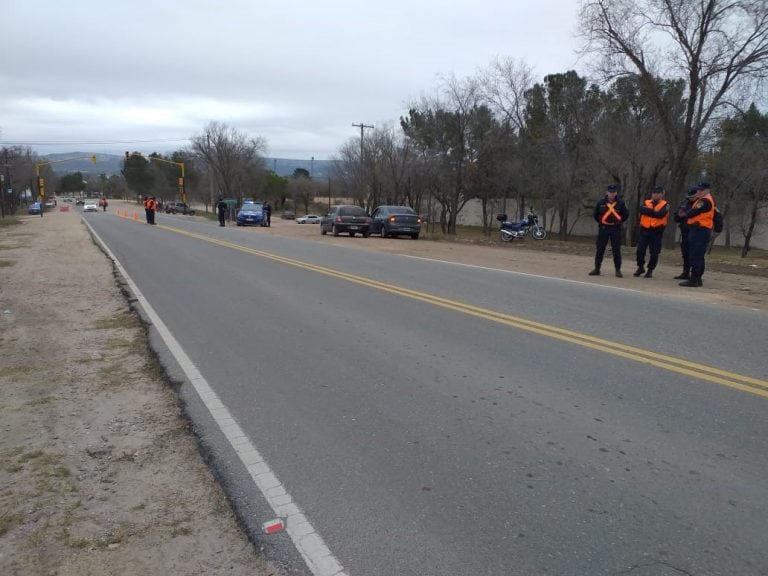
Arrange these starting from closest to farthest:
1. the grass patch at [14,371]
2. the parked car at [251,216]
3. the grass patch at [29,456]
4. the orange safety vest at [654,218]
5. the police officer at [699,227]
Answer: the grass patch at [29,456] < the grass patch at [14,371] < the police officer at [699,227] < the orange safety vest at [654,218] < the parked car at [251,216]

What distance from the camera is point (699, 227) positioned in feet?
36.0

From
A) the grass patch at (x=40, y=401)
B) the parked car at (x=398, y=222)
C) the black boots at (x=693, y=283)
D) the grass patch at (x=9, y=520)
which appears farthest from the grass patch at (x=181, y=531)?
the parked car at (x=398, y=222)

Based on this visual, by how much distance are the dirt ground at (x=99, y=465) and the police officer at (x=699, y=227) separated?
2.09m

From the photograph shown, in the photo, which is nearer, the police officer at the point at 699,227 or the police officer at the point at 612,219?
the police officer at the point at 699,227

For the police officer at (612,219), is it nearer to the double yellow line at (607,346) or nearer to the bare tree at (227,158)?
the double yellow line at (607,346)

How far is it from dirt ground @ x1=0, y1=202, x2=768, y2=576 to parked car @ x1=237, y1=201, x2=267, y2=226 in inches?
1343

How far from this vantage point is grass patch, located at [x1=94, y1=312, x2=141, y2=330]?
8.25m

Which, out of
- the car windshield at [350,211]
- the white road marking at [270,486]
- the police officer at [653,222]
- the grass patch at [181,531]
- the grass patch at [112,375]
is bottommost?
the grass patch at [112,375]

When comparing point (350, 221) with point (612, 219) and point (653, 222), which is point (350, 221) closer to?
point (612, 219)

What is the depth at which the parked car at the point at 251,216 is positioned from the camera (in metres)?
42.7

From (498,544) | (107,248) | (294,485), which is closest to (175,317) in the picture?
(294,485)

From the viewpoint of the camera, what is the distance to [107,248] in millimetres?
20484

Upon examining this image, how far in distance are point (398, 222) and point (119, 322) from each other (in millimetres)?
18584

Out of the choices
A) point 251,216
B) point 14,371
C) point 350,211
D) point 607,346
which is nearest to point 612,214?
point 607,346
